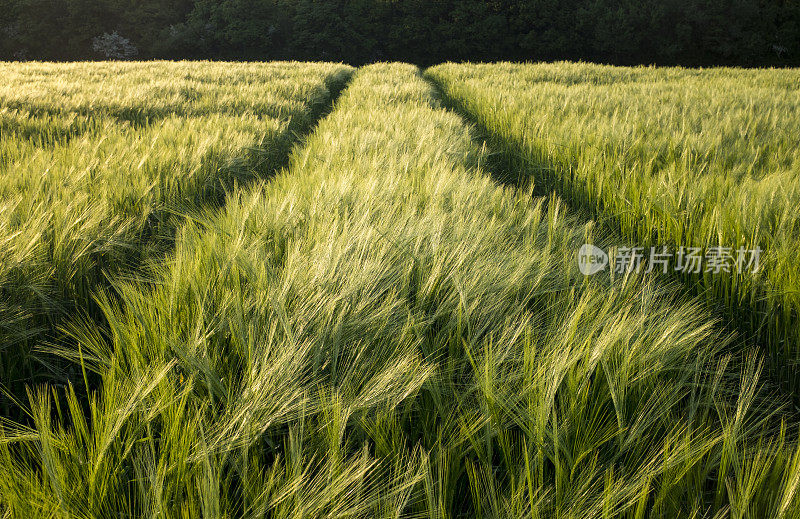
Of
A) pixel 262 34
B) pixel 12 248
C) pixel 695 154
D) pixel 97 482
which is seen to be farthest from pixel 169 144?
pixel 262 34

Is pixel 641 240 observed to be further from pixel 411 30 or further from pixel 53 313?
pixel 411 30

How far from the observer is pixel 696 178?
1.75 m

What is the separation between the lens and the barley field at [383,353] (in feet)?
1.76

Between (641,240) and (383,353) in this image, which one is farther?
(641,240)

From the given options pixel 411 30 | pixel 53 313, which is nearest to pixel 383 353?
pixel 53 313

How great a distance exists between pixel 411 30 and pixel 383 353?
25253 millimetres

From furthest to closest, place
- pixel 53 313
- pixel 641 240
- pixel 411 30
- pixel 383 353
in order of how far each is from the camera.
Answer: pixel 411 30, pixel 641 240, pixel 53 313, pixel 383 353

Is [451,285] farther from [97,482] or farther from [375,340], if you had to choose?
[97,482]

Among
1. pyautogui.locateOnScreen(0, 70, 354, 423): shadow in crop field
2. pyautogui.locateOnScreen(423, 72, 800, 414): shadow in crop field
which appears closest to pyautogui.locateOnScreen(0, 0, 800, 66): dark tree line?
pyautogui.locateOnScreen(423, 72, 800, 414): shadow in crop field

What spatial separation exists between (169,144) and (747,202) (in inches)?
105

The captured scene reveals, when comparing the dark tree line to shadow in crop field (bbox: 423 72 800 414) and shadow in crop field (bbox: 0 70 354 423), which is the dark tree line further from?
shadow in crop field (bbox: 0 70 354 423)

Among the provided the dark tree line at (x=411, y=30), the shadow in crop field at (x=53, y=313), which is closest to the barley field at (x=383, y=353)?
the shadow in crop field at (x=53, y=313)

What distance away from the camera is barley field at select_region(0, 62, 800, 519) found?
54 centimetres

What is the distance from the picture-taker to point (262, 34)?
22.7 metres
